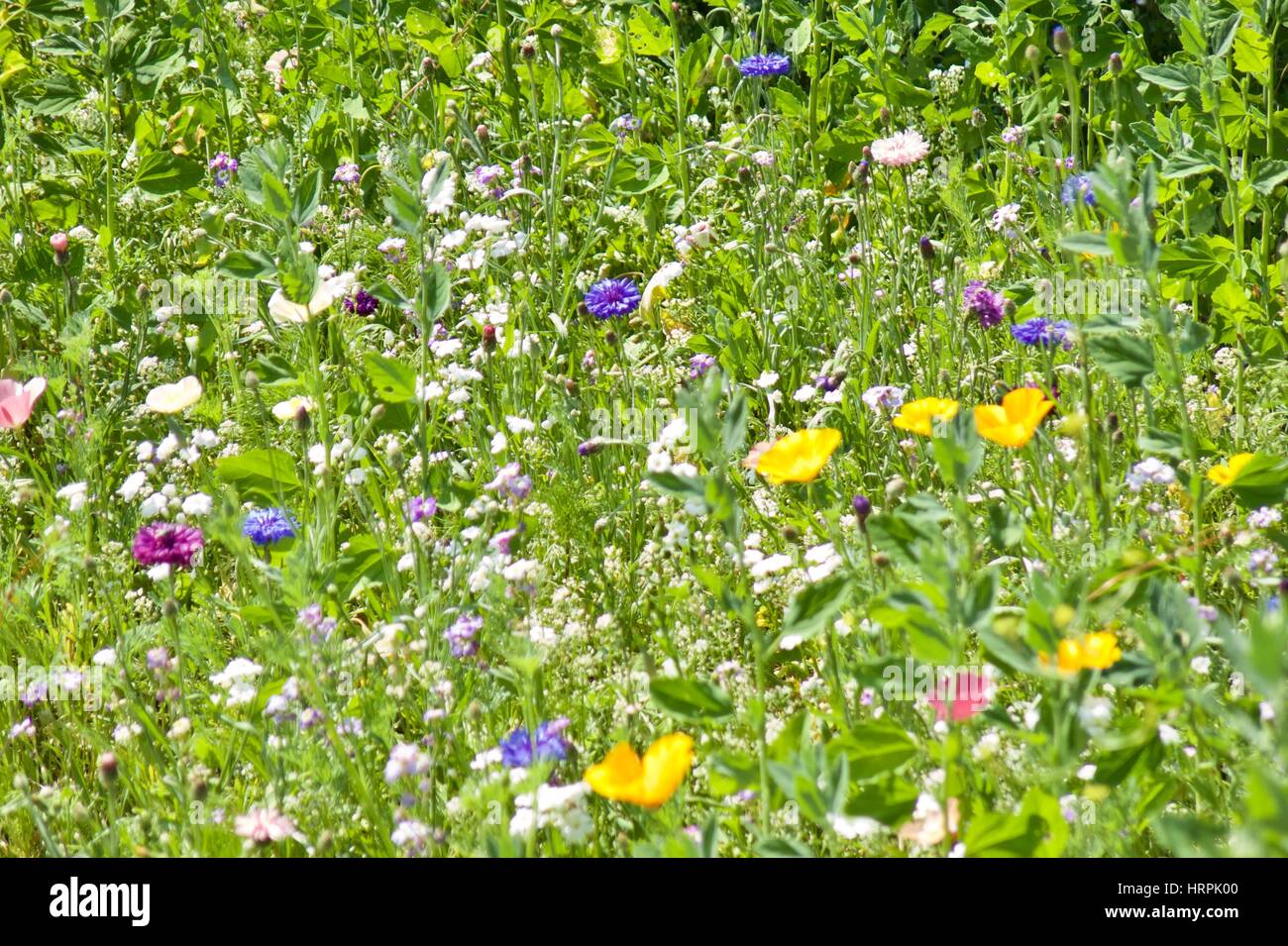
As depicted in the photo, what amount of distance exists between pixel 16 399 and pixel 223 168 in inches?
52.1

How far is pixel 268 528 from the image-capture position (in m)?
2.28

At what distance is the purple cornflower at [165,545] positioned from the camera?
2.06 m

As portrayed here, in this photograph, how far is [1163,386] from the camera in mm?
2506

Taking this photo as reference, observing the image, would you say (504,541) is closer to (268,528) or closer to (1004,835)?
(268,528)

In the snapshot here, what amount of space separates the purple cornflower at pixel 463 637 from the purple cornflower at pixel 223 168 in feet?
6.28

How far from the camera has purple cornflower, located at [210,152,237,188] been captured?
3.48 metres

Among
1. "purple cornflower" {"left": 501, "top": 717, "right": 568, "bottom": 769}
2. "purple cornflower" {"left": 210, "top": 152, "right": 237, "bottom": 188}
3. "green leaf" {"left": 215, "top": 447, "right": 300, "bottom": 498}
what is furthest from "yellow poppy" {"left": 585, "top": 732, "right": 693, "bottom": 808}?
"purple cornflower" {"left": 210, "top": 152, "right": 237, "bottom": 188}

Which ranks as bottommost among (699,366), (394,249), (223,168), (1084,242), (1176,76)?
(1084,242)

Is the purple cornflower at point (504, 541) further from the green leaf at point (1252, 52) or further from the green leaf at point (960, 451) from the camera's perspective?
the green leaf at point (1252, 52)

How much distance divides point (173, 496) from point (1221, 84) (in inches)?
95.1

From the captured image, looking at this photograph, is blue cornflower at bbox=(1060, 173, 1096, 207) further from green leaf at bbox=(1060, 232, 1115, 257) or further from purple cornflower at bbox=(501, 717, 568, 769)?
purple cornflower at bbox=(501, 717, 568, 769)

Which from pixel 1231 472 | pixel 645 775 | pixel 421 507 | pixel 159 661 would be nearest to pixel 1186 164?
pixel 1231 472

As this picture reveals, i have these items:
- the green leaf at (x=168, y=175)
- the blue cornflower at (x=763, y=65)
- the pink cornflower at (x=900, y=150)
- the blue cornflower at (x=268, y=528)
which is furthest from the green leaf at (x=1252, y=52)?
the green leaf at (x=168, y=175)
